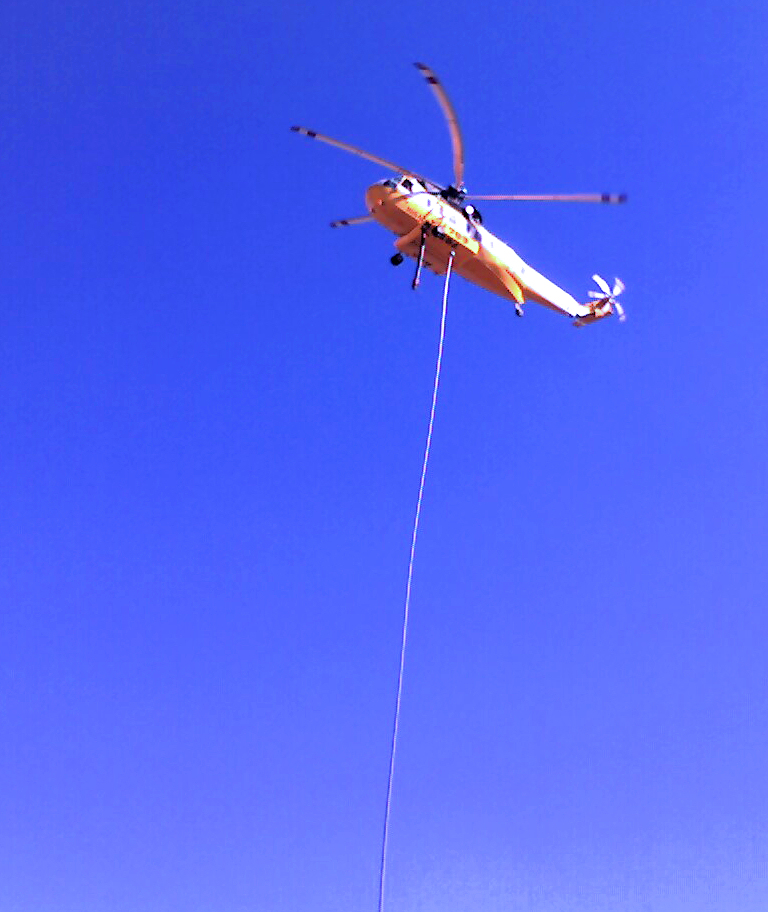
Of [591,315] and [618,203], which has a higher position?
[591,315]

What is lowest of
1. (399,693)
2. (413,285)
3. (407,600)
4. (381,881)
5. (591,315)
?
(381,881)

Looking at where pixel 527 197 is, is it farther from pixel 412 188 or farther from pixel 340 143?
pixel 340 143

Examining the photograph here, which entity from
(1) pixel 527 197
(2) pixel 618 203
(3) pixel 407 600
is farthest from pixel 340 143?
(3) pixel 407 600

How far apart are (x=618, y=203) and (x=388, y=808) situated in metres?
13.5

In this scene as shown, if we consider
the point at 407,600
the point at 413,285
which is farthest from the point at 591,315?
the point at 407,600

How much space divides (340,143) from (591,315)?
11.0 metres

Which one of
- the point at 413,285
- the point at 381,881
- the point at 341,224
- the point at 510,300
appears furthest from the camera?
the point at 510,300

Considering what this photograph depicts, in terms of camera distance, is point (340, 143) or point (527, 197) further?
point (527, 197)

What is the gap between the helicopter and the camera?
968 inches

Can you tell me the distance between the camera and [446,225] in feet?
84.6

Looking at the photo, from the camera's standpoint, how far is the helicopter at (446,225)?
24.6 meters

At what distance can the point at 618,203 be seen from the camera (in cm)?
2395

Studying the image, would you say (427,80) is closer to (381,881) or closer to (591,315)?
(591,315)

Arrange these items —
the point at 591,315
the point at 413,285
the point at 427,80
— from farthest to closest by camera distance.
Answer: the point at 591,315
the point at 413,285
the point at 427,80
